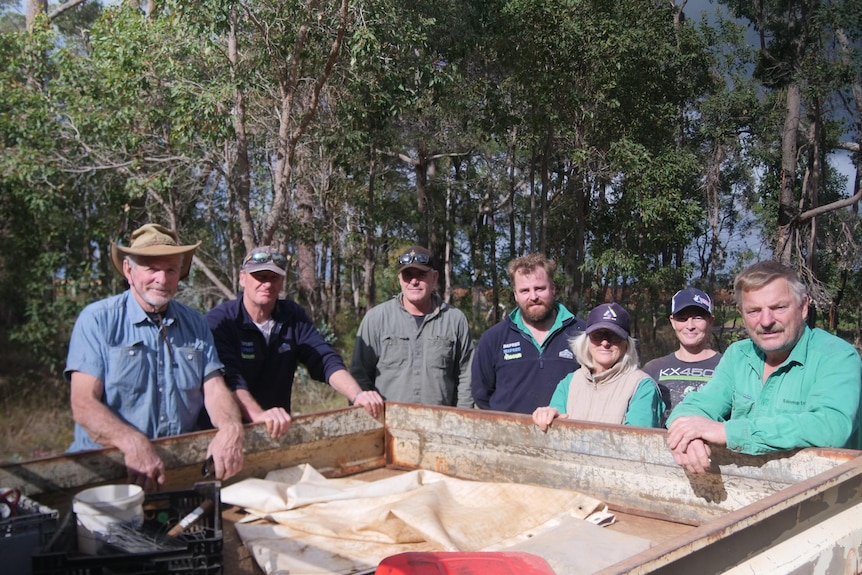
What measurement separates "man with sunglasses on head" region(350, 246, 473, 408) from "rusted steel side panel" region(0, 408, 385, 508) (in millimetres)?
431

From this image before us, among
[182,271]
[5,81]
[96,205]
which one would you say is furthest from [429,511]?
[96,205]

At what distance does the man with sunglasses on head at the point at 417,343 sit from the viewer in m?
4.52

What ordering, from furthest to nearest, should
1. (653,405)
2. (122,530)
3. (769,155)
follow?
(769,155) < (653,405) < (122,530)

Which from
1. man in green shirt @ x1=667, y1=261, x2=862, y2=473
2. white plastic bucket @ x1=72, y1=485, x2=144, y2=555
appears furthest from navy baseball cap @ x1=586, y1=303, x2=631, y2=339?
white plastic bucket @ x1=72, y1=485, x2=144, y2=555

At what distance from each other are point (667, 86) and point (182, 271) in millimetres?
13947

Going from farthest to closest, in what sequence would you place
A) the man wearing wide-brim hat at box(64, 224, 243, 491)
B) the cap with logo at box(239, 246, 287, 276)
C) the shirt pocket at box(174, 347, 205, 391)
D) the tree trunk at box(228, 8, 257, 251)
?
the tree trunk at box(228, 8, 257, 251), the cap with logo at box(239, 246, 287, 276), the shirt pocket at box(174, 347, 205, 391), the man wearing wide-brim hat at box(64, 224, 243, 491)

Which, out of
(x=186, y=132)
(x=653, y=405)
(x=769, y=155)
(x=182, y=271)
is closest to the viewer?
(x=653, y=405)

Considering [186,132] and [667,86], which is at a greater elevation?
[667,86]

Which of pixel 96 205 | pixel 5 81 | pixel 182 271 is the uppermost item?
pixel 5 81

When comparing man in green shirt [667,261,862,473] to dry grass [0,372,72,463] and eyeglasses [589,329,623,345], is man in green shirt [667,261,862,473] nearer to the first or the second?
eyeglasses [589,329,623,345]

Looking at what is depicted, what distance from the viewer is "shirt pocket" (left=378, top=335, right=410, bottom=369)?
4566 millimetres

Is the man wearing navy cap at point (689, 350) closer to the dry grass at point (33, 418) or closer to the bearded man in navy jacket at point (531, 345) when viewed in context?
the bearded man in navy jacket at point (531, 345)

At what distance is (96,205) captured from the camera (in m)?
14.6

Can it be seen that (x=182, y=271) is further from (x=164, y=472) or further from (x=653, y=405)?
(x=653, y=405)
